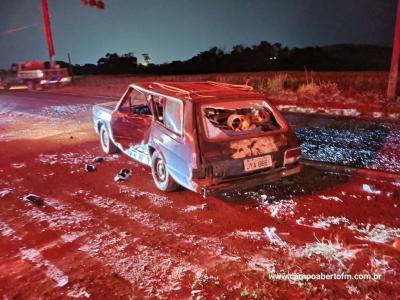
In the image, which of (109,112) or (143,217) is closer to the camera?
(143,217)

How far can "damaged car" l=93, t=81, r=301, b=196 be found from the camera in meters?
4.76

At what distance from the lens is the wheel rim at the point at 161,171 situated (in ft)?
18.8

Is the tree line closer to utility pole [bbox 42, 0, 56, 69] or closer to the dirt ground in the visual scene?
utility pole [bbox 42, 0, 56, 69]

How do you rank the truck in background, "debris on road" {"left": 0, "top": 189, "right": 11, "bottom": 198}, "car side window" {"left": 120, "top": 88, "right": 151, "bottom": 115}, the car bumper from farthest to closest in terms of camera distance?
the truck in background → "car side window" {"left": 120, "top": 88, "right": 151, "bottom": 115} → "debris on road" {"left": 0, "top": 189, "right": 11, "bottom": 198} → the car bumper

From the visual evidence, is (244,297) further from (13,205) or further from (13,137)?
(13,137)

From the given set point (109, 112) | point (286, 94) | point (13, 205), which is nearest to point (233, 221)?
point (13, 205)

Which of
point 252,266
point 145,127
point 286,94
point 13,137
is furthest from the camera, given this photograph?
point 286,94

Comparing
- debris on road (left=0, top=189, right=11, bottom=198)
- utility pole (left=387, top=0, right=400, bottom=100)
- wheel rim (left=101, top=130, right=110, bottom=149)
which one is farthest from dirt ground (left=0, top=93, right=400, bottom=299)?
utility pole (left=387, top=0, right=400, bottom=100)

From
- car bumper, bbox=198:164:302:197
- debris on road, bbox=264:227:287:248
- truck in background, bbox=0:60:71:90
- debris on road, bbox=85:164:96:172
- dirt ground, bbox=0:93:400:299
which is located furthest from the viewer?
truck in background, bbox=0:60:71:90

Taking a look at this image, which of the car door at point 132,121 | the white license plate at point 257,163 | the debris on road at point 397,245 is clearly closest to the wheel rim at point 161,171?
the car door at point 132,121

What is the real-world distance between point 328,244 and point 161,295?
1963mm

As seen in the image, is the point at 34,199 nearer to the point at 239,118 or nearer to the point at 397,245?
A: the point at 239,118

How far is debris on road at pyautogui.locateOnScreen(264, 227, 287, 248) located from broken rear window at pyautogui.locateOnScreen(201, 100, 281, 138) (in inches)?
53.4

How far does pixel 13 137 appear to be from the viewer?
10.4 meters
